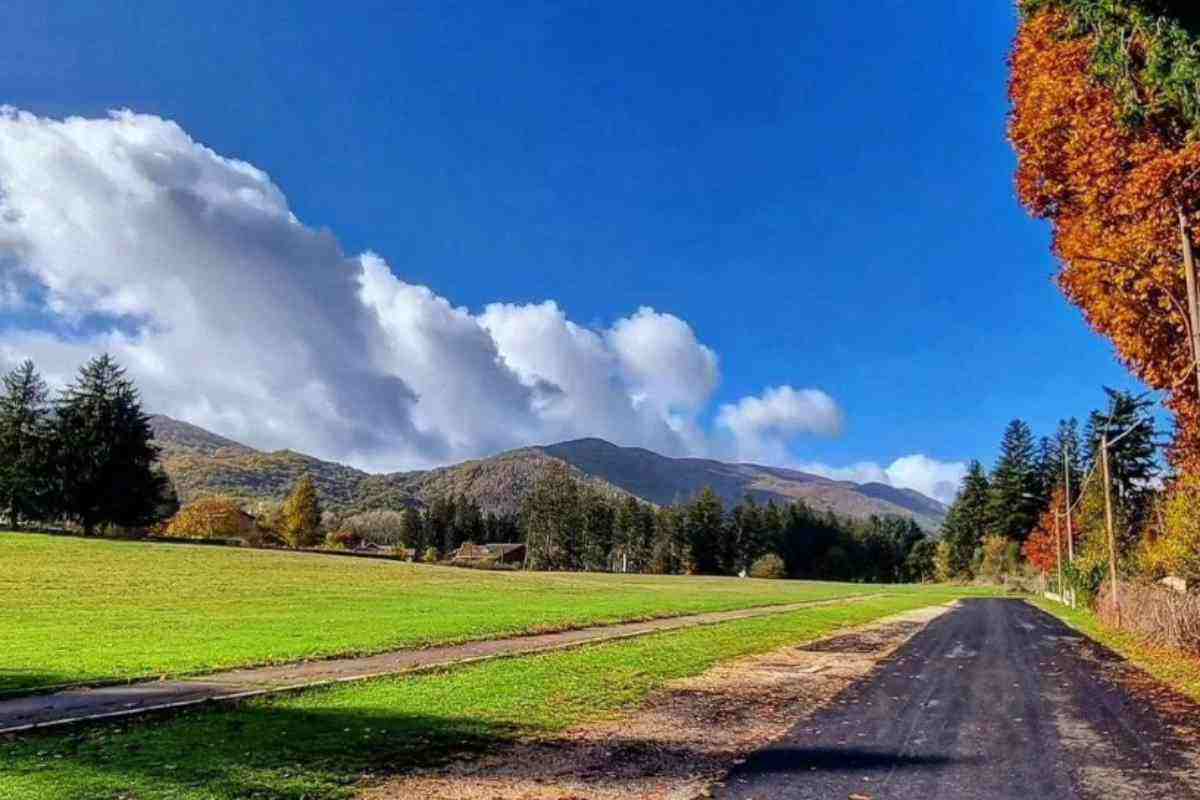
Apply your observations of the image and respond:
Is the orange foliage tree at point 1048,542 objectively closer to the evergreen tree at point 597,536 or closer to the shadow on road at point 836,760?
the evergreen tree at point 597,536

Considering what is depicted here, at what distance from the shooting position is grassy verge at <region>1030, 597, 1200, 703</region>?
14.3m

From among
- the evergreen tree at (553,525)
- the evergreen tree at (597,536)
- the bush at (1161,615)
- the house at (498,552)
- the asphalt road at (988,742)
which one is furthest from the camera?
the evergreen tree at (597,536)

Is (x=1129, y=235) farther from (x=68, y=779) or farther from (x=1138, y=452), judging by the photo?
(x=1138, y=452)

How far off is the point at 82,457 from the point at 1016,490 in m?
110

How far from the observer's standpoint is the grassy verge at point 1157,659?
46.9ft

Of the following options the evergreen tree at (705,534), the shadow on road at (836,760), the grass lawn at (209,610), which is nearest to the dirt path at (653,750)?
the shadow on road at (836,760)

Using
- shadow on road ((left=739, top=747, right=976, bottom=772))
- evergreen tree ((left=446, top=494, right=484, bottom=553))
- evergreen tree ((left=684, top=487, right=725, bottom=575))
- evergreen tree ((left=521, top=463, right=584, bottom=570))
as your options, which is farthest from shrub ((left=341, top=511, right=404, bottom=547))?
shadow on road ((left=739, top=747, right=976, bottom=772))

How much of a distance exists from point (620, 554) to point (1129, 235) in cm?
12635

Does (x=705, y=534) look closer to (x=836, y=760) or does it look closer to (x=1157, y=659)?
(x=1157, y=659)

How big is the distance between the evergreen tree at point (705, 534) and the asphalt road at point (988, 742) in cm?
11611

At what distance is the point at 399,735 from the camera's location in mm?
9172

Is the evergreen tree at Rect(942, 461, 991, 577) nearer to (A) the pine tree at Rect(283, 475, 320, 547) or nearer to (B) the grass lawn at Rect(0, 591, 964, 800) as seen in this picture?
(A) the pine tree at Rect(283, 475, 320, 547)

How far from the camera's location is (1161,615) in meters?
21.3

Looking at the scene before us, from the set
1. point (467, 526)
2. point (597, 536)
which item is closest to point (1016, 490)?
point (597, 536)
